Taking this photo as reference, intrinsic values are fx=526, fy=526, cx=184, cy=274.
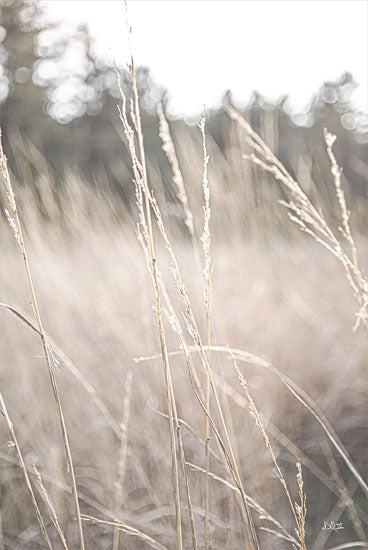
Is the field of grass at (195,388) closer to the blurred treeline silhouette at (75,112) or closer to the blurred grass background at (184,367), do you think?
the blurred grass background at (184,367)

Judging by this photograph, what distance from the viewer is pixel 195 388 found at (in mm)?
627

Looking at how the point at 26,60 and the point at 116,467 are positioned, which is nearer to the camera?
the point at 116,467

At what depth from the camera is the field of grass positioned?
722 mm

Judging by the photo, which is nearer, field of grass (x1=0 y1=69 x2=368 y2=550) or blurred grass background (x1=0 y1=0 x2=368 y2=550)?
field of grass (x1=0 y1=69 x2=368 y2=550)

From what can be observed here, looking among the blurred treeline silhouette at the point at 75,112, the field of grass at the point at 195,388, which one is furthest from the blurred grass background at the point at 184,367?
the blurred treeline silhouette at the point at 75,112

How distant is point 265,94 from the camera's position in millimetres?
3312

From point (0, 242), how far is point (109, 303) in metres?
0.93

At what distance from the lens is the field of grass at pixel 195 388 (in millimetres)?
722

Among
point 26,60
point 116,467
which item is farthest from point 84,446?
point 26,60

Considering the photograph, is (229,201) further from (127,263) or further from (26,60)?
(26,60)

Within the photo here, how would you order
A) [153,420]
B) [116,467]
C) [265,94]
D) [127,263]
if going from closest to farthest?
[116,467] → [153,420] → [127,263] → [265,94]

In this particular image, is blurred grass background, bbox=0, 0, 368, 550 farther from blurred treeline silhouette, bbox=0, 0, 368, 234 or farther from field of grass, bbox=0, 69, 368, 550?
blurred treeline silhouette, bbox=0, 0, 368, 234

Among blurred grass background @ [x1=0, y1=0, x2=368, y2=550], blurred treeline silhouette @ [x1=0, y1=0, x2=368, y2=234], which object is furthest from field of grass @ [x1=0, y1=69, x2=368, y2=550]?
blurred treeline silhouette @ [x1=0, y1=0, x2=368, y2=234]

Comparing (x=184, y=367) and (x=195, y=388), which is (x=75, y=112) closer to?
(x=184, y=367)
